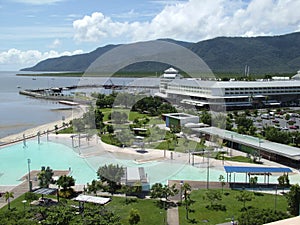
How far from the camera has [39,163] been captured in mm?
13953

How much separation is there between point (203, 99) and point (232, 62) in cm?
6692

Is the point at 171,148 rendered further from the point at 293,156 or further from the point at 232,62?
the point at 232,62

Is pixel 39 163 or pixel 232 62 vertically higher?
pixel 232 62

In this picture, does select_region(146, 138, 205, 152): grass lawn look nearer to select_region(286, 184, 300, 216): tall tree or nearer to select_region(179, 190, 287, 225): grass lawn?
select_region(179, 190, 287, 225): grass lawn

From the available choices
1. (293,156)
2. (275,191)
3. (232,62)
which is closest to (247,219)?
(275,191)

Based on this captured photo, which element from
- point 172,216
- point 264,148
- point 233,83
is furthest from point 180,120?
point 233,83

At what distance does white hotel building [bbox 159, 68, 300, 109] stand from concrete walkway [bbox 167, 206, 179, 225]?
20738mm

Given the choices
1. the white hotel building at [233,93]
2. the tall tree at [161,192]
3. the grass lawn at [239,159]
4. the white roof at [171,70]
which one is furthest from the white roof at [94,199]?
the white roof at [171,70]

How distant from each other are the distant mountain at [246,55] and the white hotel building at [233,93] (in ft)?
156

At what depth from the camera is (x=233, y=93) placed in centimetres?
3034

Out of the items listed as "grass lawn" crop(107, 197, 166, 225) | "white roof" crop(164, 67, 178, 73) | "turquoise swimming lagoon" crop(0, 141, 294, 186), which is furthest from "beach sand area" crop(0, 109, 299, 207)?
"white roof" crop(164, 67, 178, 73)

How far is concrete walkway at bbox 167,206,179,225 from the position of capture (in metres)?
8.15

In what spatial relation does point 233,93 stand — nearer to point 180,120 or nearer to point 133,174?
point 180,120

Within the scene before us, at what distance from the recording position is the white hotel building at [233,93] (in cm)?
2950
